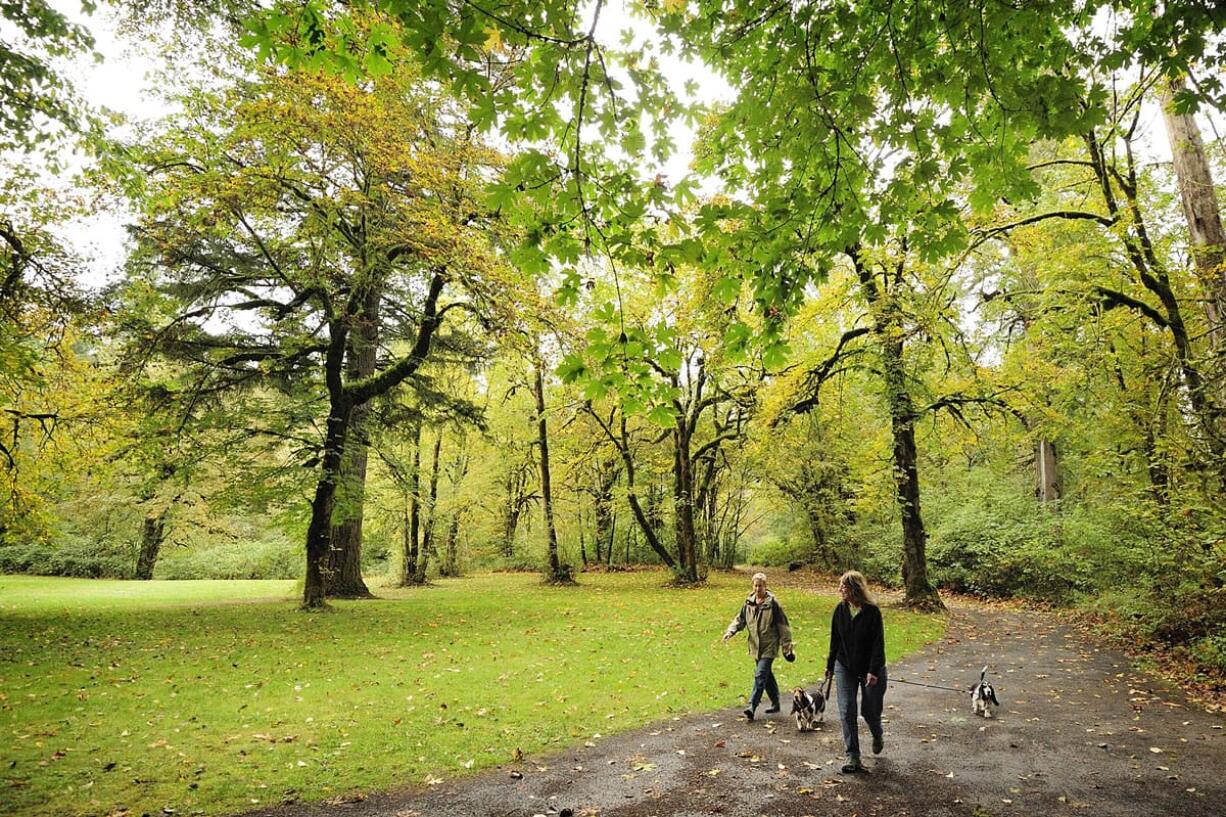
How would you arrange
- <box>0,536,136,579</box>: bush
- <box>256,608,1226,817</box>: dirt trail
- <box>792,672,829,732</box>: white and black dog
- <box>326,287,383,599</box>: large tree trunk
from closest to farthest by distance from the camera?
<box>256,608,1226,817</box>: dirt trail < <box>792,672,829,732</box>: white and black dog < <box>326,287,383,599</box>: large tree trunk < <box>0,536,136,579</box>: bush

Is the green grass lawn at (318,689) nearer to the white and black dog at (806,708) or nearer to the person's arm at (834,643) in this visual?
the white and black dog at (806,708)

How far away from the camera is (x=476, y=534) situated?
3234cm

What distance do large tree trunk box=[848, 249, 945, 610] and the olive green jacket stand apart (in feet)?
31.1

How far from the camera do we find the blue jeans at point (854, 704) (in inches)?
237

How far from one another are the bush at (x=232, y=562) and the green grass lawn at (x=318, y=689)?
19139 mm

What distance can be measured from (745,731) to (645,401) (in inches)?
208

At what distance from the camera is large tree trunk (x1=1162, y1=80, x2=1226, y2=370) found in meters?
9.16

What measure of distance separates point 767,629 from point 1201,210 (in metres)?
9.96

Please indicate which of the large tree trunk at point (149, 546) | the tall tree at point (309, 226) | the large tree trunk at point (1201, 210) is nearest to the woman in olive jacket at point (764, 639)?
the large tree trunk at point (1201, 210)

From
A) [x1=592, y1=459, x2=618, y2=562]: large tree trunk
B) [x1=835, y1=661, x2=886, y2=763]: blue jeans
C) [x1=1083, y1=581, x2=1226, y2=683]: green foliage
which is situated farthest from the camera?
[x1=592, y1=459, x2=618, y2=562]: large tree trunk

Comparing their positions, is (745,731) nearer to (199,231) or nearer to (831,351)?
(831,351)

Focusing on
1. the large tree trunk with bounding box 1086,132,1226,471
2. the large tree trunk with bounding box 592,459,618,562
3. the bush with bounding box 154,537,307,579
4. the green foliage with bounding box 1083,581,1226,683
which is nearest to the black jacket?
the large tree trunk with bounding box 1086,132,1226,471

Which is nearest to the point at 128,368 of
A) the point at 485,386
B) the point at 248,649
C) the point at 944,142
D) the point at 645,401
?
the point at 248,649

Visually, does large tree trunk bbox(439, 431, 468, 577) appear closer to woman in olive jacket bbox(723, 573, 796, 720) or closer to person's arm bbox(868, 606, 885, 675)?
woman in olive jacket bbox(723, 573, 796, 720)
